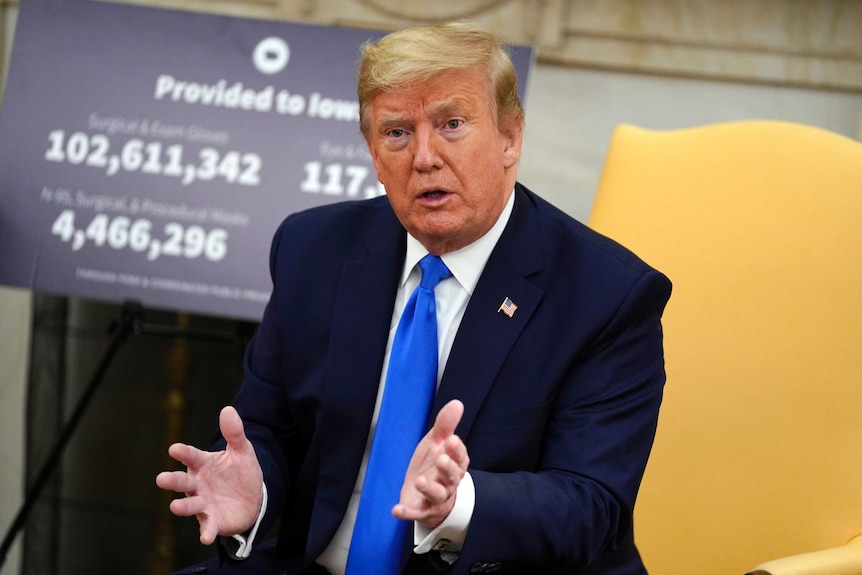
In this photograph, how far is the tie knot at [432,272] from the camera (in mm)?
1828

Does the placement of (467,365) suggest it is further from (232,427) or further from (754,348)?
(754,348)

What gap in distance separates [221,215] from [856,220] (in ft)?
5.57

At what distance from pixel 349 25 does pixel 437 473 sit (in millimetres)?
2264

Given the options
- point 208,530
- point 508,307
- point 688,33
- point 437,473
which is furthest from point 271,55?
point 437,473

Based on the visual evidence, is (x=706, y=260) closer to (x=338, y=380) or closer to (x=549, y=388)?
(x=549, y=388)

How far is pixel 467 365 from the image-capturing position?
1738 mm

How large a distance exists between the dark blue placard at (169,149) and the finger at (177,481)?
137 cm

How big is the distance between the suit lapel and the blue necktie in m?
0.04

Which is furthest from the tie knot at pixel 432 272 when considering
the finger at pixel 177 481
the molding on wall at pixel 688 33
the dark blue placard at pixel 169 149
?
the molding on wall at pixel 688 33

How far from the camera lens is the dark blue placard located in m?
3.02

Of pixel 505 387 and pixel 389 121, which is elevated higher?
pixel 389 121

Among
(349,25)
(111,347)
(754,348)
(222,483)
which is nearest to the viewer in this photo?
(222,483)

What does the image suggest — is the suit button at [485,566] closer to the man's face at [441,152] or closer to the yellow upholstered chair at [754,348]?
the man's face at [441,152]

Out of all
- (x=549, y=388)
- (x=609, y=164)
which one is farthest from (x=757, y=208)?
(x=549, y=388)
